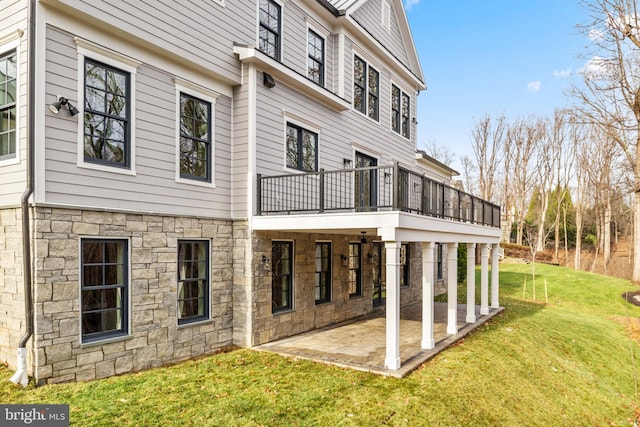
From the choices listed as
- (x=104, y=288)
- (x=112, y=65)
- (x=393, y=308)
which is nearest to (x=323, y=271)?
(x=393, y=308)

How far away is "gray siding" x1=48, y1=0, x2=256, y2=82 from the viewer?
264 inches

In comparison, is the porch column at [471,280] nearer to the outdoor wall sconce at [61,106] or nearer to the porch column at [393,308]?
the porch column at [393,308]

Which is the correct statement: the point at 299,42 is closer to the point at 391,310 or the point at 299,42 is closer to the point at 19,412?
the point at 391,310

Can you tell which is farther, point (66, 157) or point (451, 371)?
point (451, 371)

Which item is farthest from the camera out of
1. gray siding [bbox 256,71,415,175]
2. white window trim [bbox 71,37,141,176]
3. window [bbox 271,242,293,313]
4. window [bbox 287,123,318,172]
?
window [bbox 287,123,318,172]

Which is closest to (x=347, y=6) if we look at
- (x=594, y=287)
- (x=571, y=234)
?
(x=594, y=287)

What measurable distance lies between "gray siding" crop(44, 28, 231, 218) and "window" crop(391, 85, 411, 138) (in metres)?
7.91

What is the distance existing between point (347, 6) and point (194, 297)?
9.20 meters

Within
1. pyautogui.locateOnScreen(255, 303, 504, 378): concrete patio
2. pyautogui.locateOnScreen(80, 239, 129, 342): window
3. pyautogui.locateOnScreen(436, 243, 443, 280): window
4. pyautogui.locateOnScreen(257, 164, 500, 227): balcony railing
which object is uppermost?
pyautogui.locateOnScreen(257, 164, 500, 227): balcony railing

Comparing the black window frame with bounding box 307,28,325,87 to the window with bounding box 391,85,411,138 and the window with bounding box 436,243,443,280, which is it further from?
the window with bounding box 436,243,443,280

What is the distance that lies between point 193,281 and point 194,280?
6 cm

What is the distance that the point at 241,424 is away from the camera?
17.8 ft

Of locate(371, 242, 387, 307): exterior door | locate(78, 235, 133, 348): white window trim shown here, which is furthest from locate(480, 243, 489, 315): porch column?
locate(78, 235, 133, 348): white window trim

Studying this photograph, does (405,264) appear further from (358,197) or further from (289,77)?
(289,77)
